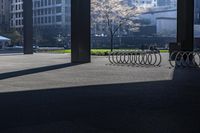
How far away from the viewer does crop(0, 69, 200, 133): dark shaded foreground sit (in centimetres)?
664

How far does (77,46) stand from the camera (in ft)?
84.6

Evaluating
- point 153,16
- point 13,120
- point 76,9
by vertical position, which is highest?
point 153,16

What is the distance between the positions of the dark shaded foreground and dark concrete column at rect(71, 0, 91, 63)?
13558 millimetres

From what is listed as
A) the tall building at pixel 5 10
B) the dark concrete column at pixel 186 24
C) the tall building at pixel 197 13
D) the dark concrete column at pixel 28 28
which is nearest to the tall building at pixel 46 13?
the tall building at pixel 5 10

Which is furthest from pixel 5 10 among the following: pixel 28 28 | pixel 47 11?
pixel 28 28

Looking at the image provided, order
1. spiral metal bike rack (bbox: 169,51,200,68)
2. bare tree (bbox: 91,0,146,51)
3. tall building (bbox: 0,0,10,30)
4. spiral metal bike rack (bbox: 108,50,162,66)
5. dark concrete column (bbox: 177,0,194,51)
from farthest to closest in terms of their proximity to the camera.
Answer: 1. tall building (bbox: 0,0,10,30)
2. bare tree (bbox: 91,0,146,51)
3. dark concrete column (bbox: 177,0,194,51)
4. spiral metal bike rack (bbox: 108,50,162,66)
5. spiral metal bike rack (bbox: 169,51,200,68)

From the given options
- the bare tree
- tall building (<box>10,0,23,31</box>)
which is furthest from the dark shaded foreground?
tall building (<box>10,0,23,31</box>)

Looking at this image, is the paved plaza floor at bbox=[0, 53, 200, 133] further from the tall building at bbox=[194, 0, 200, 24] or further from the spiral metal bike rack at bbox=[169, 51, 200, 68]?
the tall building at bbox=[194, 0, 200, 24]

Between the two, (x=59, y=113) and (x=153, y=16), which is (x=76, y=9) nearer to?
(x=59, y=113)

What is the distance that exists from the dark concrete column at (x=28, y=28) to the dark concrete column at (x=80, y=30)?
19686 mm

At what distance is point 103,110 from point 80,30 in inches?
696

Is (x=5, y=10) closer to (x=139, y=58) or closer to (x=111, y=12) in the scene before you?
(x=111, y=12)

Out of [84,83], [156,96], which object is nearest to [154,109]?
[156,96]

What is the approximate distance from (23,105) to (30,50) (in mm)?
36357
